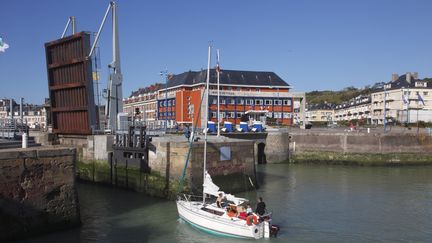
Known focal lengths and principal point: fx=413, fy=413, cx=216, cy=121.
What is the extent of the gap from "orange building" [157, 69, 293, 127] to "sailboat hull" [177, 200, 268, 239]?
1374 inches

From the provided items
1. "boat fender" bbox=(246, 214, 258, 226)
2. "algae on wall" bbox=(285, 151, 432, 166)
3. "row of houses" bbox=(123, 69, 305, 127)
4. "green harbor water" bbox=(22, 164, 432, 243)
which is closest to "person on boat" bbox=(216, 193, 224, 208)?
"green harbor water" bbox=(22, 164, 432, 243)

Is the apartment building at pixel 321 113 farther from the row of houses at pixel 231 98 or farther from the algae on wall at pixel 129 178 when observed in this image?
the algae on wall at pixel 129 178

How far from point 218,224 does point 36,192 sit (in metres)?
6.77

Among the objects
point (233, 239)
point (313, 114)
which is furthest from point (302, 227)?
point (313, 114)

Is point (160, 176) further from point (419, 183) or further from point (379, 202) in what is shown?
point (419, 183)

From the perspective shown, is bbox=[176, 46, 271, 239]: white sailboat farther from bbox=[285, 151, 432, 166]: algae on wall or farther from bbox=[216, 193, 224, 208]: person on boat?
bbox=[285, 151, 432, 166]: algae on wall

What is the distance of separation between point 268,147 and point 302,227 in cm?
2698

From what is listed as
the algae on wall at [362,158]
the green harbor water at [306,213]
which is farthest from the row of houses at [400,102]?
the green harbor water at [306,213]

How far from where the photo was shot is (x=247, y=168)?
82.8 ft

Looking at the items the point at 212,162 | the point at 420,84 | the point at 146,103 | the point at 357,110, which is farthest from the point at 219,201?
the point at 357,110

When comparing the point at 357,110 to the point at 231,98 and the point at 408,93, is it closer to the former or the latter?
the point at 408,93

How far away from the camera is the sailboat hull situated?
615 inches

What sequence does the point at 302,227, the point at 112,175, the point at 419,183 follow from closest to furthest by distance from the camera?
1. the point at 302,227
2. the point at 112,175
3. the point at 419,183

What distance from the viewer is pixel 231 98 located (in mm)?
63031
